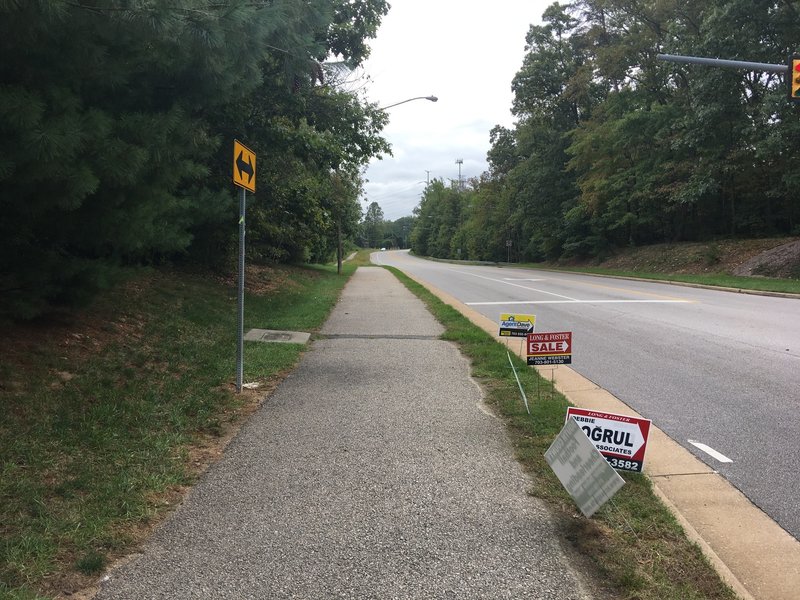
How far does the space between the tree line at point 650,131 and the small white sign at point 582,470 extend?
22.8 meters

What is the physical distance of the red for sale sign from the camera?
5398 millimetres

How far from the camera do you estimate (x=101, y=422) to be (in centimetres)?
470

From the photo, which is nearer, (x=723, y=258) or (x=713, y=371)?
(x=713, y=371)

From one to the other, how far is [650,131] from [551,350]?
32.6 meters

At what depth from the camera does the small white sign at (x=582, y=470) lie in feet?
10.1

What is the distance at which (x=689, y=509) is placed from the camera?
3596 millimetres

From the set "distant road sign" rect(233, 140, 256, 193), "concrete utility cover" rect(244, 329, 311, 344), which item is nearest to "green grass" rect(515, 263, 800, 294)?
"concrete utility cover" rect(244, 329, 311, 344)

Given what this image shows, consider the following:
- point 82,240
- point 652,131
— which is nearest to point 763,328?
point 82,240

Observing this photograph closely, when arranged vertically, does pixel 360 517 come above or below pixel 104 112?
below

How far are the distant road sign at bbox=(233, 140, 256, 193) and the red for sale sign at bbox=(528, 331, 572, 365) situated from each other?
3431mm

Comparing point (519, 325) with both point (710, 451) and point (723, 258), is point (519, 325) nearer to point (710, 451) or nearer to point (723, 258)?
point (710, 451)

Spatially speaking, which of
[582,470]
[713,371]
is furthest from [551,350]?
[713,371]

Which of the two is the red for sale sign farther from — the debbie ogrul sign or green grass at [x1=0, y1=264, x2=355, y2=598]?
green grass at [x1=0, y1=264, x2=355, y2=598]

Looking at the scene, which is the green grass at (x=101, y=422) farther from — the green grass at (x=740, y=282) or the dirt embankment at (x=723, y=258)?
the dirt embankment at (x=723, y=258)
